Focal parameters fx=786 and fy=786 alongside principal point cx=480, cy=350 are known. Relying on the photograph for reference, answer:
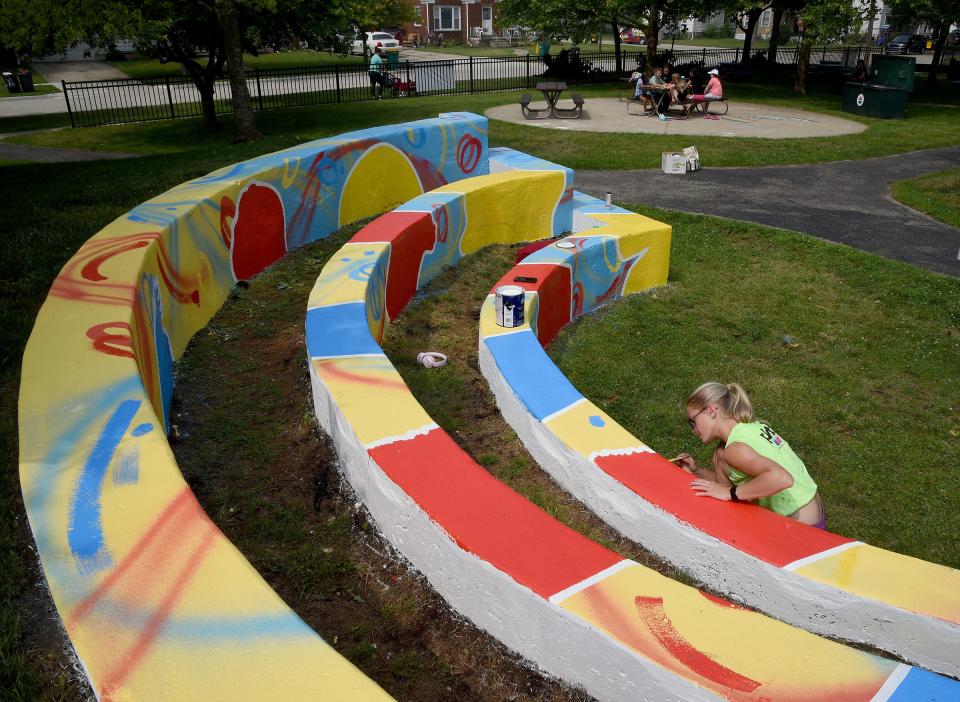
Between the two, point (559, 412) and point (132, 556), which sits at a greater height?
point (132, 556)

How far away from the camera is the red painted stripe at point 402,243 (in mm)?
8016

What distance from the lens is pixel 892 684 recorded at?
9.44 feet

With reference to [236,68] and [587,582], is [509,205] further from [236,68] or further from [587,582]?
[236,68]

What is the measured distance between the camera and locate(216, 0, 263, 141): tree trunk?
47.6 ft

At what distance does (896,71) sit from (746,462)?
2198 centimetres

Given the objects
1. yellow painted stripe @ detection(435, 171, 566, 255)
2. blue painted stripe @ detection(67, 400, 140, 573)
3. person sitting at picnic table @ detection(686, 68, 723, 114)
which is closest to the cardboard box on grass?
yellow painted stripe @ detection(435, 171, 566, 255)

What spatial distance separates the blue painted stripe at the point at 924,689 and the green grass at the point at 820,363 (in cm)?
251

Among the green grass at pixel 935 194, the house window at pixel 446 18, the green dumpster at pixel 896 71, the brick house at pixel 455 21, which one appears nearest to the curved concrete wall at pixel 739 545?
the green grass at pixel 935 194

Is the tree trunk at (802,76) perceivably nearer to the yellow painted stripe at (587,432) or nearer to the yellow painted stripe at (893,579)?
the yellow painted stripe at (587,432)

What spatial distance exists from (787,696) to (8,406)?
4.39 m

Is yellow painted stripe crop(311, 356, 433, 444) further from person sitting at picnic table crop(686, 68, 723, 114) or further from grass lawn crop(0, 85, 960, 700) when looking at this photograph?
person sitting at picnic table crop(686, 68, 723, 114)

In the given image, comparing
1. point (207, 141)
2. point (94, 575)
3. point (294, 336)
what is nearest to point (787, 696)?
point (94, 575)

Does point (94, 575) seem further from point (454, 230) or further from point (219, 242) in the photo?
point (454, 230)

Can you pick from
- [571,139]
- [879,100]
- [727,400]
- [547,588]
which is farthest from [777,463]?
[879,100]
